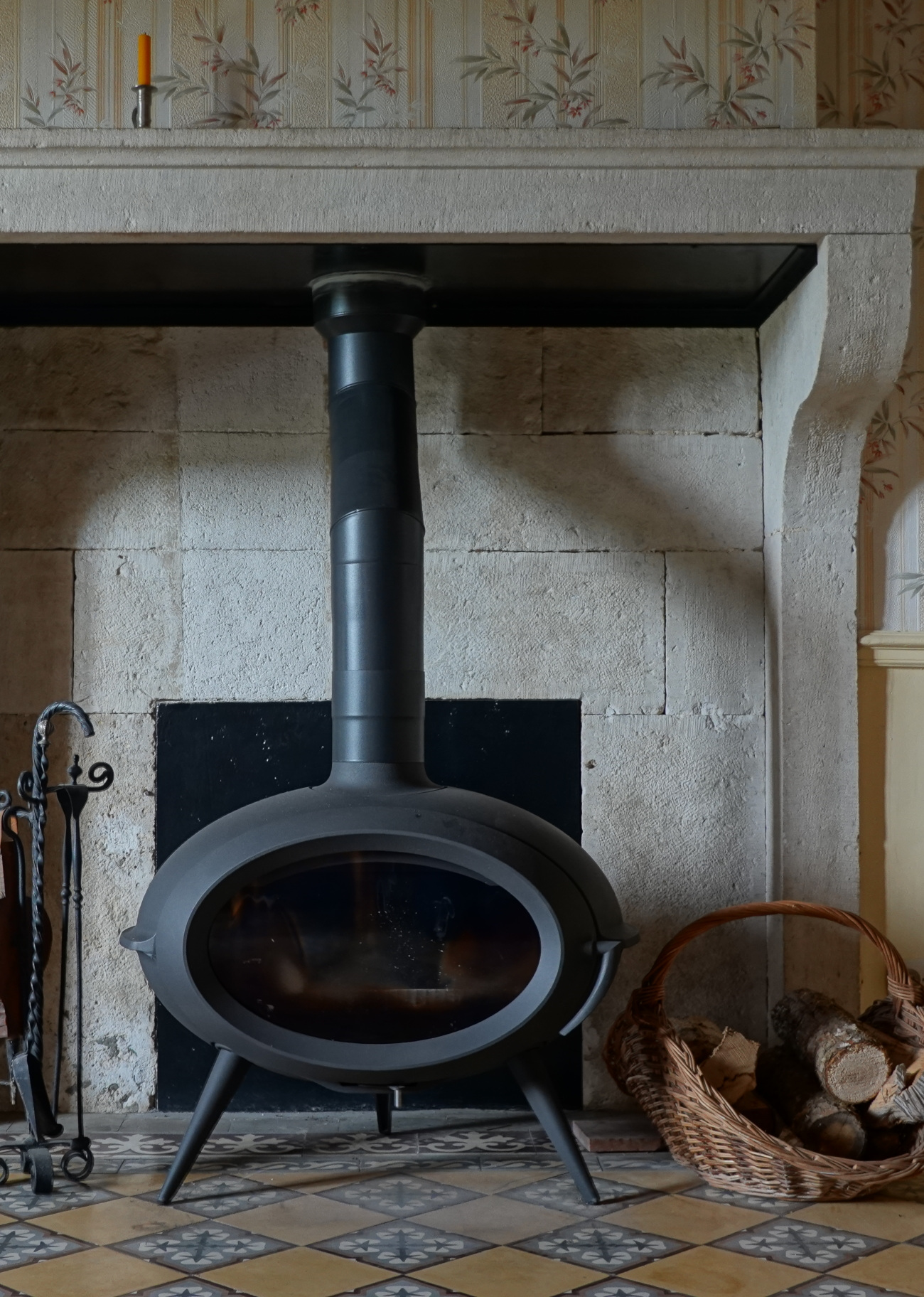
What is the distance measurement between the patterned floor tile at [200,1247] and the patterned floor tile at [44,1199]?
220 millimetres

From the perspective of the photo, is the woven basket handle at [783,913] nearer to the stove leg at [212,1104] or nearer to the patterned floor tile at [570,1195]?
the patterned floor tile at [570,1195]

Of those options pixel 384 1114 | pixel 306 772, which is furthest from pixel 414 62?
pixel 384 1114

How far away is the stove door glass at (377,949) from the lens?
236 centimetres

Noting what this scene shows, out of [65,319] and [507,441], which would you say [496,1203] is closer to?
[507,441]

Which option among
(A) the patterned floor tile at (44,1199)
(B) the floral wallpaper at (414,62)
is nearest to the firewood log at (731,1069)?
(A) the patterned floor tile at (44,1199)

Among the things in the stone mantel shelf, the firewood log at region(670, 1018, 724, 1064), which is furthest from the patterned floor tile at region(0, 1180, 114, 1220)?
the stone mantel shelf

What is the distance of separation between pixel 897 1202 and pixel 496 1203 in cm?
70

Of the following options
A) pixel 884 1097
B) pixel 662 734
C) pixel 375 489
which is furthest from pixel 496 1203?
pixel 375 489

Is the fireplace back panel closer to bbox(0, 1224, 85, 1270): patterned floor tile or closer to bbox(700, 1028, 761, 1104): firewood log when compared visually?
bbox(700, 1028, 761, 1104): firewood log

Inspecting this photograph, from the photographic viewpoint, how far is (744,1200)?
2.31 meters

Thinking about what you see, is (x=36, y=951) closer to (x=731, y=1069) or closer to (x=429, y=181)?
(x=731, y=1069)

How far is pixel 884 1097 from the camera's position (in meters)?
2.34

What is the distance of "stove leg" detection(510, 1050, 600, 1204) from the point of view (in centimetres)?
231

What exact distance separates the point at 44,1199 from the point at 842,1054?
1419 mm
